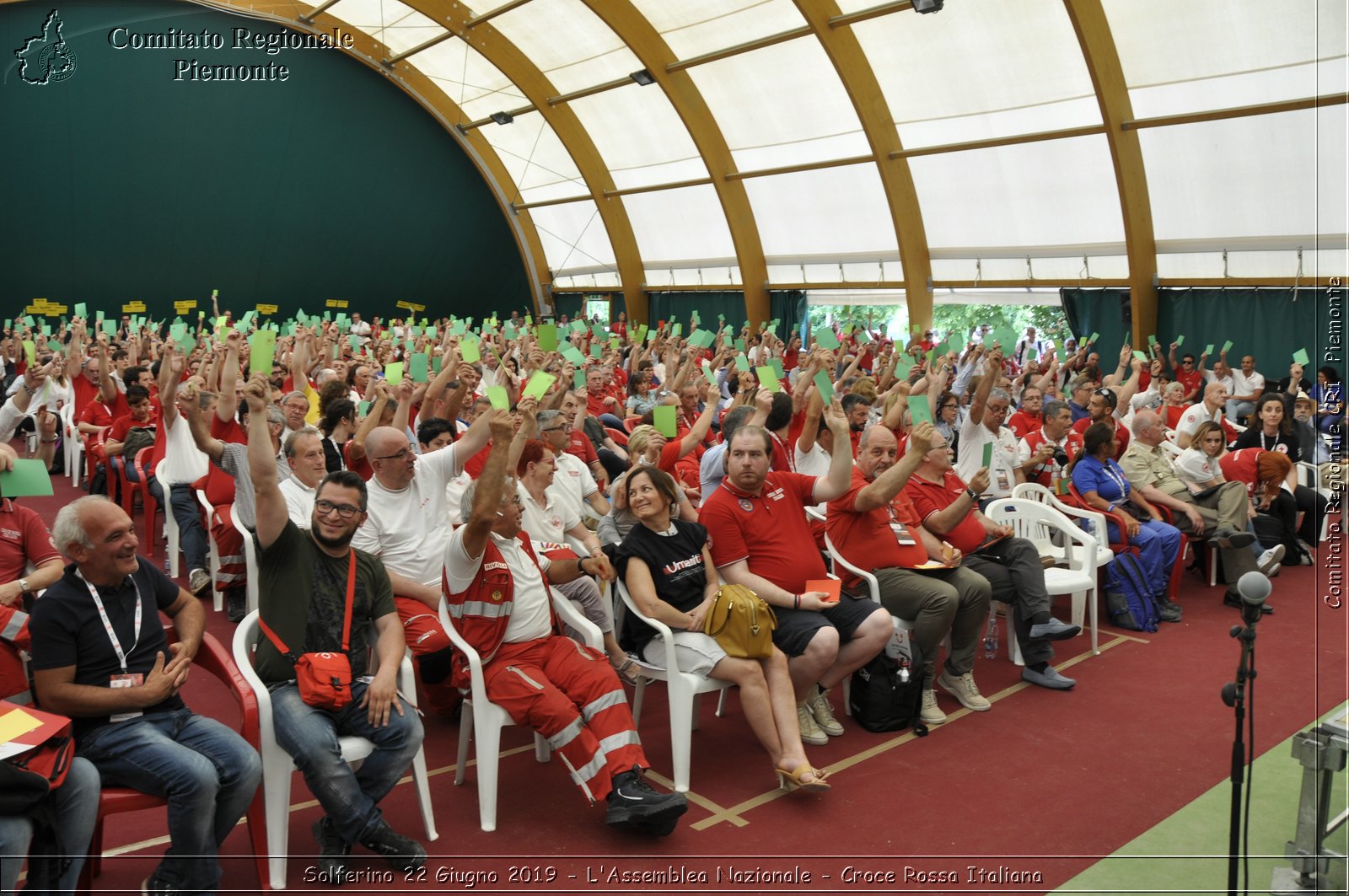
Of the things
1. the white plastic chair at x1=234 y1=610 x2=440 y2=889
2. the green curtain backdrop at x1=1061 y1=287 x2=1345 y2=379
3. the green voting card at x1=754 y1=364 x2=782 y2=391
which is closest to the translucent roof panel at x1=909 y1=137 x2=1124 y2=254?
the green curtain backdrop at x1=1061 y1=287 x2=1345 y2=379

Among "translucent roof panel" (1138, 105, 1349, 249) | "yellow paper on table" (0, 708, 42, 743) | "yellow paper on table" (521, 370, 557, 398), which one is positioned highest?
"translucent roof panel" (1138, 105, 1349, 249)

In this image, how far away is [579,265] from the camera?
77.9 ft

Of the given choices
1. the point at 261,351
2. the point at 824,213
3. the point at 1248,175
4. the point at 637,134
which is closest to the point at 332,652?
the point at 261,351

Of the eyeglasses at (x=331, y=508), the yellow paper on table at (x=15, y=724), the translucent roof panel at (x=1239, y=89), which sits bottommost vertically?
the yellow paper on table at (x=15, y=724)

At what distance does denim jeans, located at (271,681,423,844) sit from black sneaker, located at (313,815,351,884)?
0.07 metres

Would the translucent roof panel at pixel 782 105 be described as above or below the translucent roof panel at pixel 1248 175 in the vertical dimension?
above

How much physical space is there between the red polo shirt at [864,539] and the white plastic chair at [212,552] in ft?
10.6

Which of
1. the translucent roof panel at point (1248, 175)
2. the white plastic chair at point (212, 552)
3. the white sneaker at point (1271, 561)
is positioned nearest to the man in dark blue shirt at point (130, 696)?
the white plastic chair at point (212, 552)

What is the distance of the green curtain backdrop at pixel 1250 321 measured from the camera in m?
12.6

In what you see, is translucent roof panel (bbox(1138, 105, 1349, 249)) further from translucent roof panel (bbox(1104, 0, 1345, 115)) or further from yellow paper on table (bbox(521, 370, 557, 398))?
yellow paper on table (bbox(521, 370, 557, 398))

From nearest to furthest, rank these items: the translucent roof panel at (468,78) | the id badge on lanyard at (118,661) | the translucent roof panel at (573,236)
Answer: the id badge on lanyard at (118,661)
the translucent roof panel at (468,78)
the translucent roof panel at (573,236)

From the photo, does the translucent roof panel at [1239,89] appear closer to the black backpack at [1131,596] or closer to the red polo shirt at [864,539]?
the black backpack at [1131,596]

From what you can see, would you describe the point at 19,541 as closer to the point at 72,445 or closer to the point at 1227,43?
the point at 72,445

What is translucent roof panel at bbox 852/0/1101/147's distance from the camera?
42.6 ft
